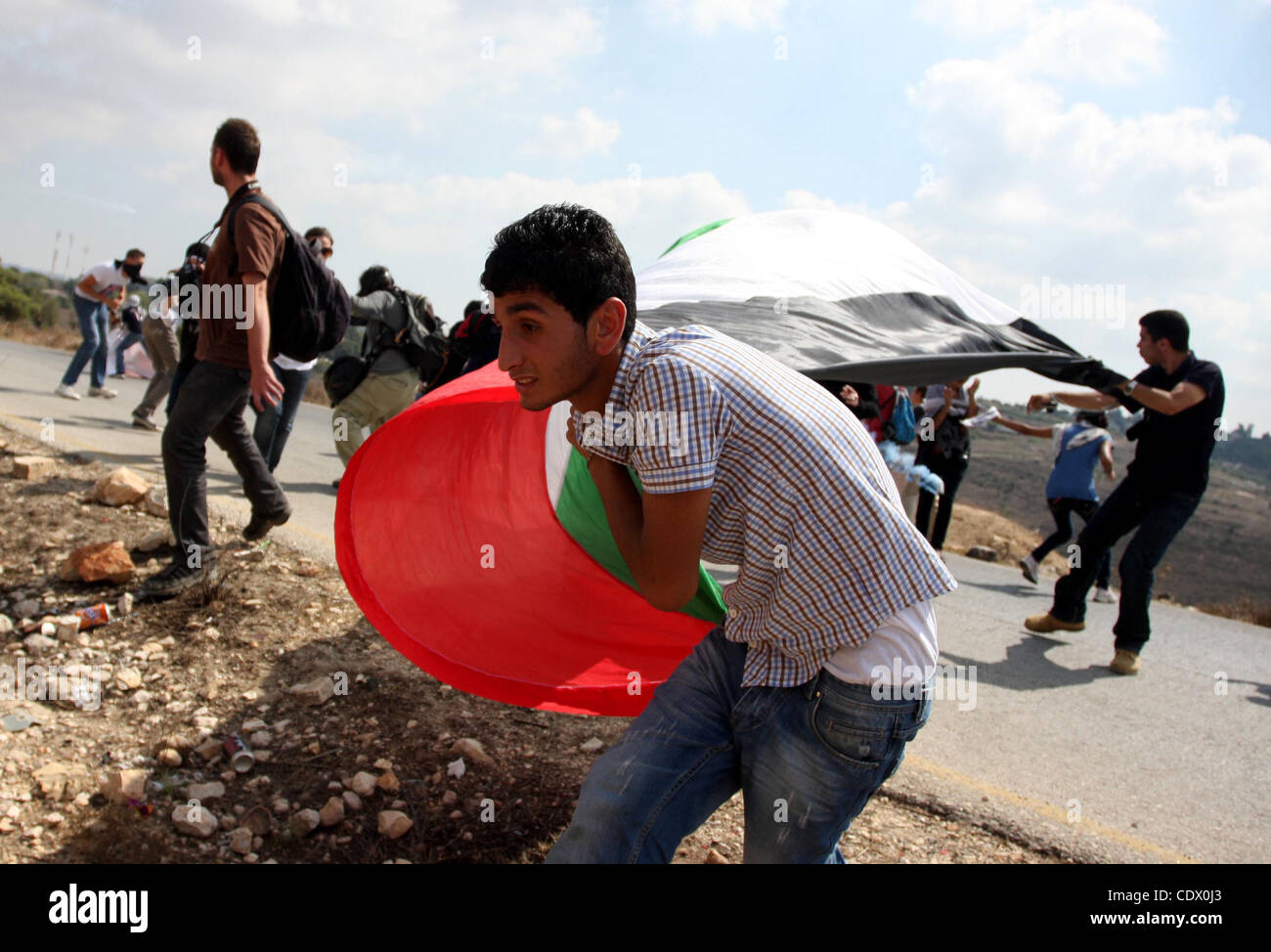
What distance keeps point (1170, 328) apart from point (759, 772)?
198 inches

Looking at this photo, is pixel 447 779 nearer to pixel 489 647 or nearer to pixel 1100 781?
pixel 489 647

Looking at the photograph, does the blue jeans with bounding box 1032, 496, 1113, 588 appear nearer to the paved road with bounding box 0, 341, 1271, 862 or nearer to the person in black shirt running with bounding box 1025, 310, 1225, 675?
the paved road with bounding box 0, 341, 1271, 862

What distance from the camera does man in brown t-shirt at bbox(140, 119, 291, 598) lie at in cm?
424

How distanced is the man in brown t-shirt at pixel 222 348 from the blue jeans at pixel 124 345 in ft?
29.5

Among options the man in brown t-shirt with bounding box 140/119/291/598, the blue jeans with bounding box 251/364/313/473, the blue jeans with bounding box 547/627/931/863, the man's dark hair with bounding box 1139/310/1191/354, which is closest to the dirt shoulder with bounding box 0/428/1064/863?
the man in brown t-shirt with bounding box 140/119/291/598

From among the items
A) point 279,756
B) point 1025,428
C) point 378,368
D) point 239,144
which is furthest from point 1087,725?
point 378,368

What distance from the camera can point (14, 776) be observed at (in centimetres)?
307

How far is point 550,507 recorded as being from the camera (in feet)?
12.7

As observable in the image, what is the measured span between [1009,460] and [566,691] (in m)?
83.1

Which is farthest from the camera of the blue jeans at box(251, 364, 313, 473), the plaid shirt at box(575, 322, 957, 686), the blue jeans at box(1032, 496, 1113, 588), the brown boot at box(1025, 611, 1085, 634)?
the blue jeans at box(1032, 496, 1113, 588)

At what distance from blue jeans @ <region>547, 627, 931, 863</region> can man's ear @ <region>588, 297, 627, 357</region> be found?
0.86m
